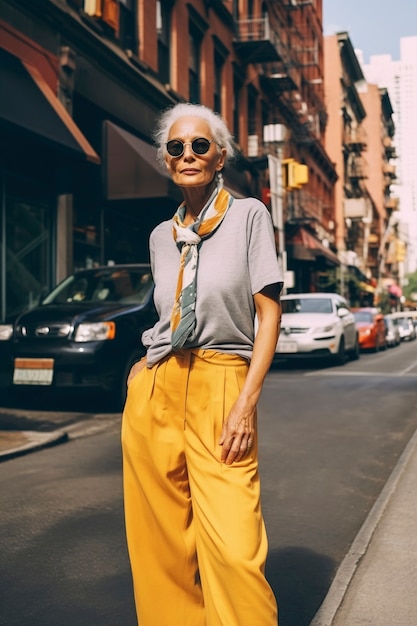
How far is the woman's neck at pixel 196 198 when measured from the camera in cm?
265

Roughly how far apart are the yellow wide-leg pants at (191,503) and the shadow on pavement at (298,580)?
0.90 meters

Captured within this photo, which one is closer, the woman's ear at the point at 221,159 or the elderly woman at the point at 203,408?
the elderly woman at the point at 203,408

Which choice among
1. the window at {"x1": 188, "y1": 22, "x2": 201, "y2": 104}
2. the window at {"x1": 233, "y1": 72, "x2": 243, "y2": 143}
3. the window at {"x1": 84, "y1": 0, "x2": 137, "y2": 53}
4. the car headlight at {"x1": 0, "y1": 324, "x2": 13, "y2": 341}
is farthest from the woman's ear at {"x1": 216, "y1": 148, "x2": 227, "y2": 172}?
the window at {"x1": 233, "y1": 72, "x2": 243, "y2": 143}

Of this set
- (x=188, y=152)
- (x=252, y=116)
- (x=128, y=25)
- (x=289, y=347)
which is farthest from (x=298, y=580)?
(x=252, y=116)

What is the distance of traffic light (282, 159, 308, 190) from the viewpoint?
23.3 m

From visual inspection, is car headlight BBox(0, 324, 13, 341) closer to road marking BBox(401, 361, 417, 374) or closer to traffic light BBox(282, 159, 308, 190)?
road marking BBox(401, 361, 417, 374)

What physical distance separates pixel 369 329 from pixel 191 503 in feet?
73.6

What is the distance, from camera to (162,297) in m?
2.62

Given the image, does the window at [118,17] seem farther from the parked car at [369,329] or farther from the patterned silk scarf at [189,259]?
the patterned silk scarf at [189,259]

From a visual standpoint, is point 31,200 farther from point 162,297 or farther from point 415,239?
point 415,239

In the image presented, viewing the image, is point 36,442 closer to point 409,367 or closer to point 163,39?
point 409,367

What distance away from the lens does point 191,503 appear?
8.41 feet

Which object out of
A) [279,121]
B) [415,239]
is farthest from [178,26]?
[415,239]

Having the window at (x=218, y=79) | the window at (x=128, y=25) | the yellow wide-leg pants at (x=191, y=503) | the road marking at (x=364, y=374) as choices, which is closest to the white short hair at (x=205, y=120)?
the yellow wide-leg pants at (x=191, y=503)
